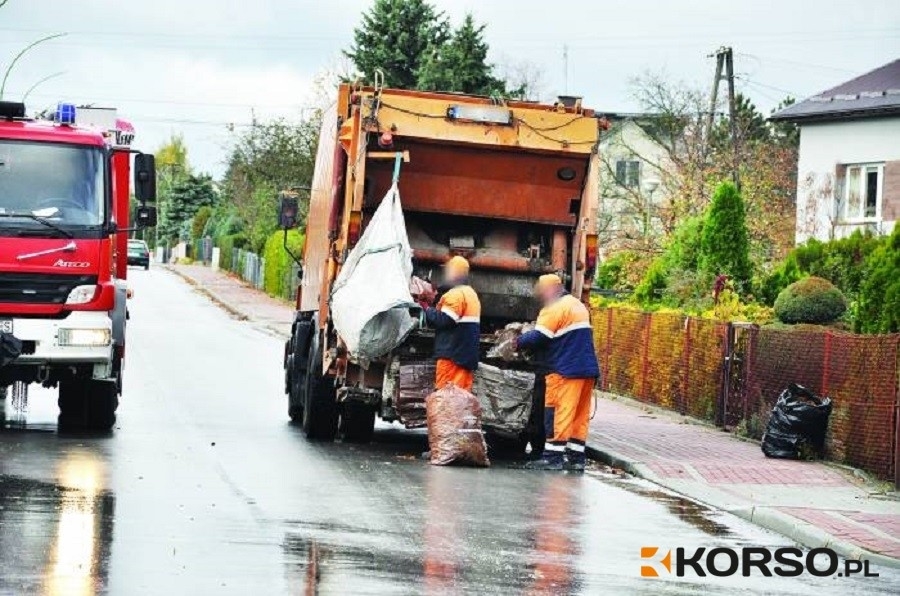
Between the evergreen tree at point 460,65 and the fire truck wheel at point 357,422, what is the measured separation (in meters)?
38.7

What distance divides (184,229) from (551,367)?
3953 inches

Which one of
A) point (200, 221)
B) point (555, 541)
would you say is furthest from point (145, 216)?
point (200, 221)

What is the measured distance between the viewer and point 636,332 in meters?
25.2

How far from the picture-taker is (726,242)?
28.6m

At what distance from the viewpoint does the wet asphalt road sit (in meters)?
9.63

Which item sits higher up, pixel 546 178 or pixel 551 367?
pixel 546 178

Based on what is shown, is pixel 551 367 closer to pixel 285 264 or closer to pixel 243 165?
pixel 285 264

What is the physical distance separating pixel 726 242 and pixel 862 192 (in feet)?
43.4

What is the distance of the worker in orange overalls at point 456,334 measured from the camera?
16266 mm

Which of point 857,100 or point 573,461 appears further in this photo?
point 857,100

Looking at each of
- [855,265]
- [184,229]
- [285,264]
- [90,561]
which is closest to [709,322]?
[855,265]

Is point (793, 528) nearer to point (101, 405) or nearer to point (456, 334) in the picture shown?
point (456, 334)

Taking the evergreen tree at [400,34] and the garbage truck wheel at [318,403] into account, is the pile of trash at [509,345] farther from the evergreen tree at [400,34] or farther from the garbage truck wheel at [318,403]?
the evergreen tree at [400,34]

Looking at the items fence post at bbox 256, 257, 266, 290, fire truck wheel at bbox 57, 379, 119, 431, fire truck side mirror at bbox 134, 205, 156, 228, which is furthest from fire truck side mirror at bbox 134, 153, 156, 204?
fence post at bbox 256, 257, 266, 290
